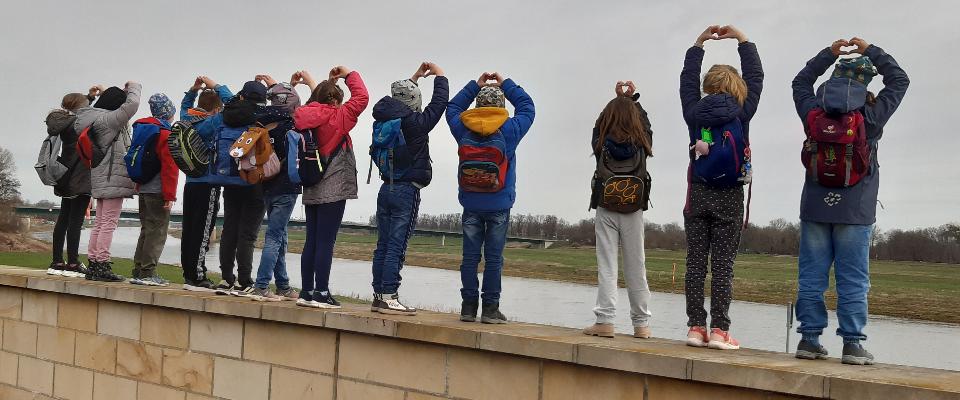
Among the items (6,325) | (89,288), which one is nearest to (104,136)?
(89,288)

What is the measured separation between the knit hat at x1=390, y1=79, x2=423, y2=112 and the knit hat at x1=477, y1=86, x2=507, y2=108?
68 centimetres

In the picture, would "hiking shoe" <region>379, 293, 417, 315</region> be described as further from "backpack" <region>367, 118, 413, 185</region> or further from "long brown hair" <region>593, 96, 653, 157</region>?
"long brown hair" <region>593, 96, 653, 157</region>

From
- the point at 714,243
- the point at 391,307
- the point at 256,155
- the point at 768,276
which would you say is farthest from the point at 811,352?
the point at 768,276

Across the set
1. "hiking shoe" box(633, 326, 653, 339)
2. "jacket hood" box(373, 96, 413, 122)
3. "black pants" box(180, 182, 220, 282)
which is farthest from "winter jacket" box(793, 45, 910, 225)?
"black pants" box(180, 182, 220, 282)

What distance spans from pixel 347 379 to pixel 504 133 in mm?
2251

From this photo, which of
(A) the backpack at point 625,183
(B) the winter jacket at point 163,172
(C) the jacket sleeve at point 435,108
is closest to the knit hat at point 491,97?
(C) the jacket sleeve at point 435,108

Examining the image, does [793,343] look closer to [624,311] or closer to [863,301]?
[624,311]

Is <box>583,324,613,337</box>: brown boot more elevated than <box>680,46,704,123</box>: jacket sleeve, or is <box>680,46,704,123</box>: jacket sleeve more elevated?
<box>680,46,704,123</box>: jacket sleeve

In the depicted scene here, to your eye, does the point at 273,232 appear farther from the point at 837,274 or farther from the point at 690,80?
the point at 837,274

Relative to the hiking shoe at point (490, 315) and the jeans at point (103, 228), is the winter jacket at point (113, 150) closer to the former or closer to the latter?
the jeans at point (103, 228)

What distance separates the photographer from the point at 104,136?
10.8m

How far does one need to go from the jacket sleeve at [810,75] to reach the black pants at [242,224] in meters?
5.20

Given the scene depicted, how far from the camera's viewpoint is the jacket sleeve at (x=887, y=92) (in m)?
5.96

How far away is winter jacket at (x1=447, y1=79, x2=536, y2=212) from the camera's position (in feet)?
24.8
